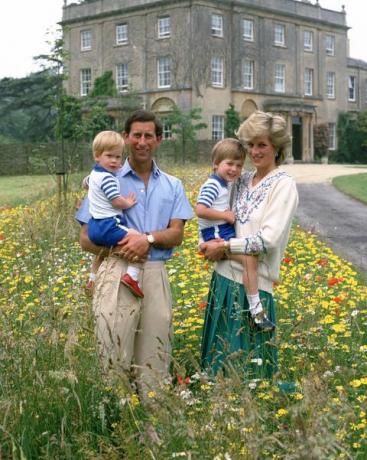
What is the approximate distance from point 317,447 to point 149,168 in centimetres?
255

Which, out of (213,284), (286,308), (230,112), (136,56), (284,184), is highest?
(136,56)

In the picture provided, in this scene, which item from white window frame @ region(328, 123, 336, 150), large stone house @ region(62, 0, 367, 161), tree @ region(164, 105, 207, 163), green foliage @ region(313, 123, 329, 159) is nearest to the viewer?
tree @ region(164, 105, 207, 163)

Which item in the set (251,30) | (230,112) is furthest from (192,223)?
(251,30)

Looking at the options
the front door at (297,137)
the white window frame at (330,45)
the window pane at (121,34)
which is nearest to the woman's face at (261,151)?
the window pane at (121,34)

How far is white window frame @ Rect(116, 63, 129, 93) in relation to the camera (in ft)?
136

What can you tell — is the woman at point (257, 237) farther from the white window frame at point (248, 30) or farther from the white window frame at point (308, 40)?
the white window frame at point (308, 40)

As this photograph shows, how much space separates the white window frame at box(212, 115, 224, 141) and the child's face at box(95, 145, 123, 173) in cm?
3591

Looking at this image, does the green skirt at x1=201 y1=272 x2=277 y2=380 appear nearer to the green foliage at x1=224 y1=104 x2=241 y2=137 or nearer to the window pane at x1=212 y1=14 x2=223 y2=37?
the green foliage at x1=224 y1=104 x2=241 y2=137

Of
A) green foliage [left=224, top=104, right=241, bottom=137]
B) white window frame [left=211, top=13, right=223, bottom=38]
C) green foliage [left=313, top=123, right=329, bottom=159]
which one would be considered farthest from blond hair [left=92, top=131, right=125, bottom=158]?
green foliage [left=313, top=123, right=329, bottom=159]

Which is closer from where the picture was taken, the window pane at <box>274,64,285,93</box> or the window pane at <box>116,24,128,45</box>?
the window pane at <box>116,24,128,45</box>

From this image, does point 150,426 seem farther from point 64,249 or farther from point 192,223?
point 192,223

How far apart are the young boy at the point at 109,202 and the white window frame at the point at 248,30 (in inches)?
1518

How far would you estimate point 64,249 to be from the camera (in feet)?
27.5

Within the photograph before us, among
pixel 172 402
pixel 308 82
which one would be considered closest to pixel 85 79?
pixel 308 82
